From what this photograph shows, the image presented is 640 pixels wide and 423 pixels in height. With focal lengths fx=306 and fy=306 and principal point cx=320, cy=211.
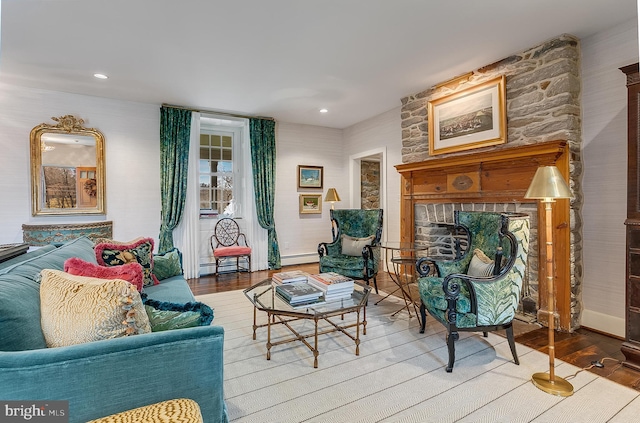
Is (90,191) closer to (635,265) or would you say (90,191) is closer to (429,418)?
(429,418)

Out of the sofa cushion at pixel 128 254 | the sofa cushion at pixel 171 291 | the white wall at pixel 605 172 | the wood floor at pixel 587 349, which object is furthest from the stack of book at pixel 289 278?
the white wall at pixel 605 172

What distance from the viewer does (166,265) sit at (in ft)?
10.1

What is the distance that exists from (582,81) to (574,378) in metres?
2.64

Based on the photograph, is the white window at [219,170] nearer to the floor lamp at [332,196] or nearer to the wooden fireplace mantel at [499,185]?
the floor lamp at [332,196]

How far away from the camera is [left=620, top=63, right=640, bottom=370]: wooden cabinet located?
2.18m

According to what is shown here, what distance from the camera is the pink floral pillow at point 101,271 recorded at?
1.58m

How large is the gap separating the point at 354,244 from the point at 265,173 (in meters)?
2.35

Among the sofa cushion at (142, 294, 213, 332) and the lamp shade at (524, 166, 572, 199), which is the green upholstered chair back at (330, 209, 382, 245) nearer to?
the lamp shade at (524, 166, 572, 199)

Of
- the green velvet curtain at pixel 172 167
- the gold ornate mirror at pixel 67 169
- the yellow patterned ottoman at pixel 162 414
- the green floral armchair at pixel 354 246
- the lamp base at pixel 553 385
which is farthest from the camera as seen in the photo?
the green velvet curtain at pixel 172 167

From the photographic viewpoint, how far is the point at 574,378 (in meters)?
2.08

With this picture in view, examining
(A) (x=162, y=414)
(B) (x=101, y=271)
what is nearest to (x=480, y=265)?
(A) (x=162, y=414)

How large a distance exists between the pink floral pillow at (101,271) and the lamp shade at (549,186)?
253cm

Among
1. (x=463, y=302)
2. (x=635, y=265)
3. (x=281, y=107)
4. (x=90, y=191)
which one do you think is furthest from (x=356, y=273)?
(x=90, y=191)

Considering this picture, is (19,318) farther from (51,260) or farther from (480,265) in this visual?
(480,265)
